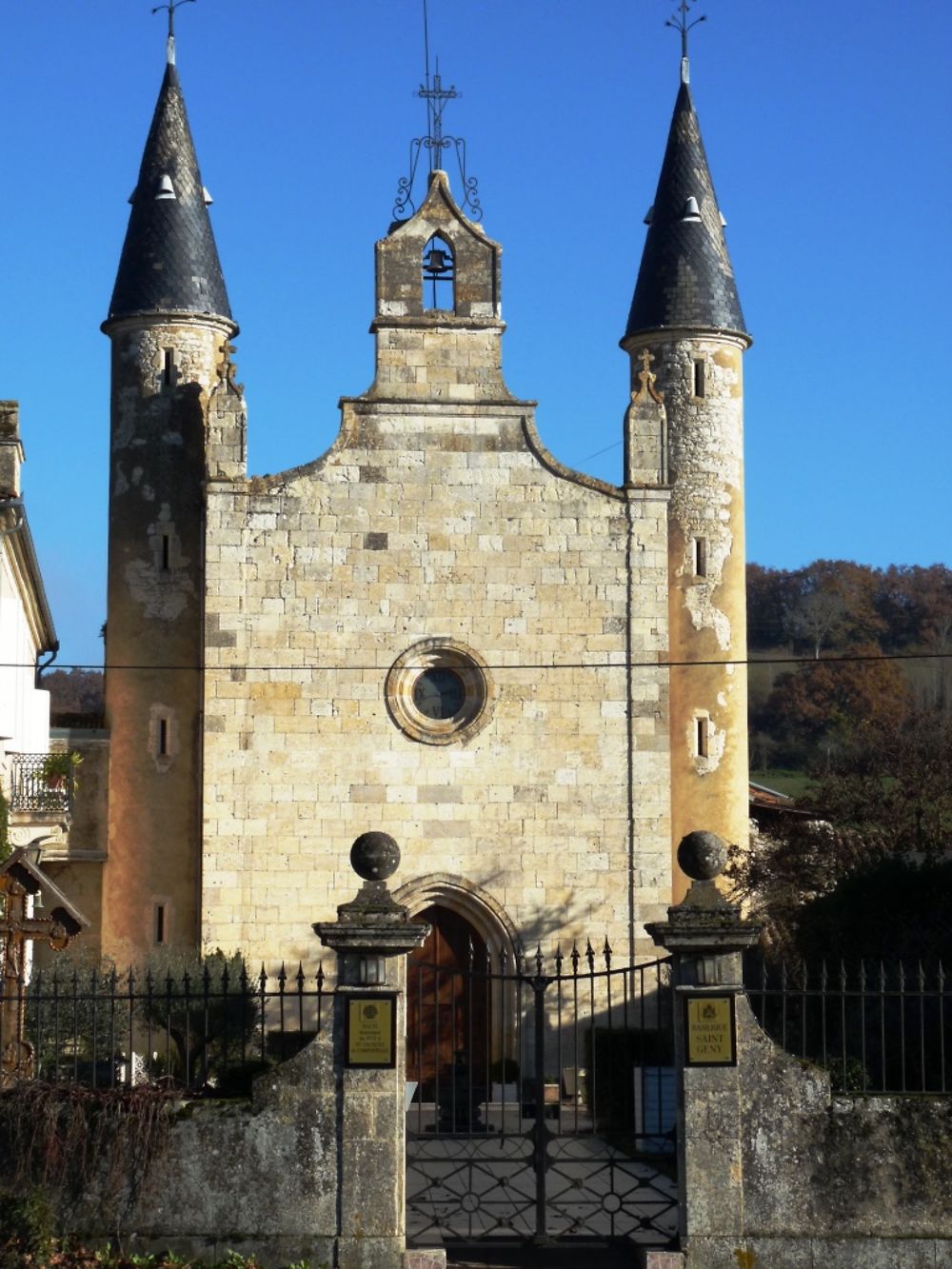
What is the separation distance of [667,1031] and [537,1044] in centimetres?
1177

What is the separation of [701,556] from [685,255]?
4.61 metres

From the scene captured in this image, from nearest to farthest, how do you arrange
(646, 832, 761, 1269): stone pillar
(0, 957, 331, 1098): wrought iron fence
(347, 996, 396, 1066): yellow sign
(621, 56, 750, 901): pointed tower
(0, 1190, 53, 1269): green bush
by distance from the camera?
(0, 1190, 53, 1269): green bush
(646, 832, 761, 1269): stone pillar
(347, 996, 396, 1066): yellow sign
(0, 957, 331, 1098): wrought iron fence
(621, 56, 750, 901): pointed tower

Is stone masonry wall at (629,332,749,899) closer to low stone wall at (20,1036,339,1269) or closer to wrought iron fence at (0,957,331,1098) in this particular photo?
wrought iron fence at (0,957,331,1098)

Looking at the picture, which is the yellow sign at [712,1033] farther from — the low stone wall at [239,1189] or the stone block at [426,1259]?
the low stone wall at [239,1189]

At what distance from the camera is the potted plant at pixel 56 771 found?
28016mm

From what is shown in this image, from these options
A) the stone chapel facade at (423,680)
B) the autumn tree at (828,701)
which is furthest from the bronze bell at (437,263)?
the autumn tree at (828,701)

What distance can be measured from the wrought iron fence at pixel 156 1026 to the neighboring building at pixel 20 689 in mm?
2549

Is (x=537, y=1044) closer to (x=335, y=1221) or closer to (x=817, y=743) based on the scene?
(x=335, y=1221)

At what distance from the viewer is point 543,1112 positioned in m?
14.2

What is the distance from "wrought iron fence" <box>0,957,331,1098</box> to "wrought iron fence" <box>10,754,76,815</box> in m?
2.64

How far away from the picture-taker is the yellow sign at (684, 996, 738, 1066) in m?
13.9

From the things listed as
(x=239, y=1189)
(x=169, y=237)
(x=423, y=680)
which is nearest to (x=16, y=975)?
(x=239, y=1189)

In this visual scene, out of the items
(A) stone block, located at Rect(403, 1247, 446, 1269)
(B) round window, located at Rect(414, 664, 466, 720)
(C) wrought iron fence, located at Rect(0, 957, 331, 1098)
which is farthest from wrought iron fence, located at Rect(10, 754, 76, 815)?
(A) stone block, located at Rect(403, 1247, 446, 1269)

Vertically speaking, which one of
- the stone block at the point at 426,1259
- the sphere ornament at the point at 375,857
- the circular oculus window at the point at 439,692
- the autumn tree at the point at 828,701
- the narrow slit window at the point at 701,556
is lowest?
the stone block at the point at 426,1259
